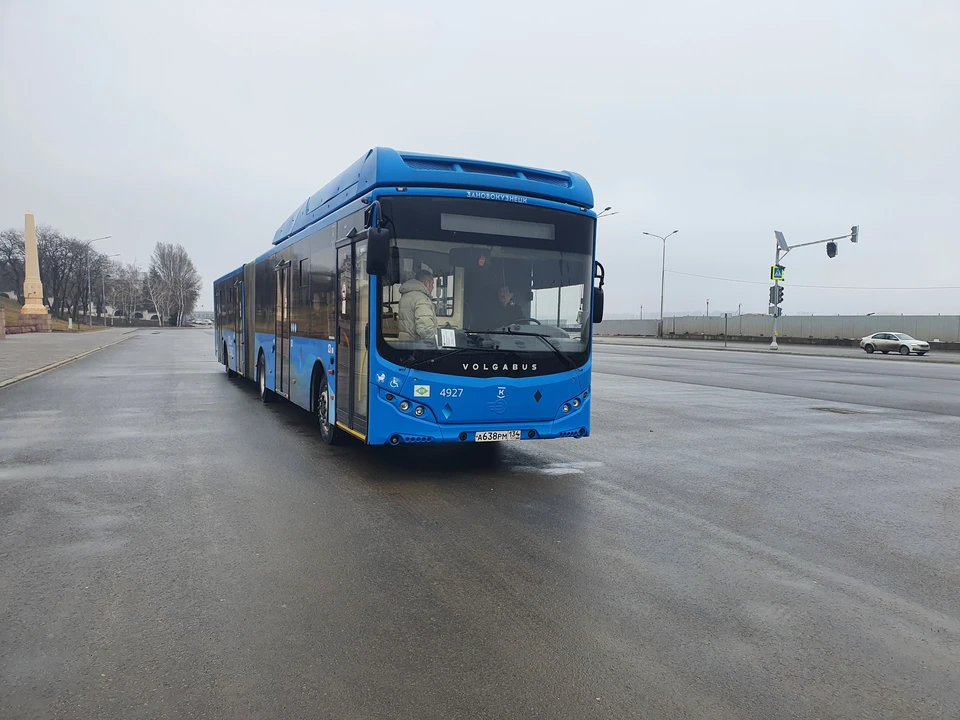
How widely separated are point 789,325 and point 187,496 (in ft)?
215

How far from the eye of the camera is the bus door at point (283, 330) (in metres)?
11.8

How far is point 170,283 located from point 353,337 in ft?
415

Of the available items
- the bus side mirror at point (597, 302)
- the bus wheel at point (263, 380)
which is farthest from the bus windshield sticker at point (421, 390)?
the bus wheel at point (263, 380)

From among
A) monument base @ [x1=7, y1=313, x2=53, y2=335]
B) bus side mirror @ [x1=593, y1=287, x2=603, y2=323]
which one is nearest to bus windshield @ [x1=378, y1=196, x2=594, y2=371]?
bus side mirror @ [x1=593, y1=287, x2=603, y2=323]

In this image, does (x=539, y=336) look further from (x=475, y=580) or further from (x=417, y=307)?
(x=475, y=580)

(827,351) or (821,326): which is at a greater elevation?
(821,326)

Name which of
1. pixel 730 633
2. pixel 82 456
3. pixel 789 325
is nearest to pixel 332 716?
pixel 730 633

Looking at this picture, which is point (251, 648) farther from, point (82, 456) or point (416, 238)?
point (82, 456)

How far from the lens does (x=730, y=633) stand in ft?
12.9

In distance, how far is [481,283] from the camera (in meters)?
7.54

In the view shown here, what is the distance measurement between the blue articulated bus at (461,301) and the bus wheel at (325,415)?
525 mm

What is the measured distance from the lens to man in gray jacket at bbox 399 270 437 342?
7297 millimetres

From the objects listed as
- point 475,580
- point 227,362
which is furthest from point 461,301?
point 227,362

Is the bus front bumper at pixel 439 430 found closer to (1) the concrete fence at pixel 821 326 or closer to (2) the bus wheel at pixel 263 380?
(2) the bus wheel at pixel 263 380
